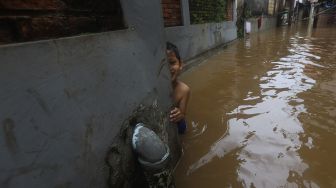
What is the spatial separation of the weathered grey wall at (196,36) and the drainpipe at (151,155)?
3.83 meters

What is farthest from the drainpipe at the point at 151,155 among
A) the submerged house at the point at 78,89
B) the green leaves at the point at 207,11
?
the green leaves at the point at 207,11

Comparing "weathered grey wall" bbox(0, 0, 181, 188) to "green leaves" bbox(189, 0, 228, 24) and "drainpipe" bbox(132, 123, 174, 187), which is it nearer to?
"drainpipe" bbox(132, 123, 174, 187)

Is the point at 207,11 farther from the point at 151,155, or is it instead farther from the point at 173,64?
the point at 151,155

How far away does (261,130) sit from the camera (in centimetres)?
318

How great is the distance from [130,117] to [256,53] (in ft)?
24.6

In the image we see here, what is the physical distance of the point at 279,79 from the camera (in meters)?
5.23

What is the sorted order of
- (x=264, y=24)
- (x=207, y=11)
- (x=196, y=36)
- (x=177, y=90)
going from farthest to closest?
(x=264, y=24), (x=207, y=11), (x=196, y=36), (x=177, y=90)

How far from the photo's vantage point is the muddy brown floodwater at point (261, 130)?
2387 mm

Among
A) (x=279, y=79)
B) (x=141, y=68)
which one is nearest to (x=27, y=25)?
(x=141, y=68)

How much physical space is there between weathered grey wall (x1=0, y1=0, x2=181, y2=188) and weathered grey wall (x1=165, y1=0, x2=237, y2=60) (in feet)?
11.6

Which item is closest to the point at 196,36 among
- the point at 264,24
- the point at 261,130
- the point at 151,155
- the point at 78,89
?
the point at 261,130

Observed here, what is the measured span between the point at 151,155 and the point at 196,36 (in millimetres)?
5771

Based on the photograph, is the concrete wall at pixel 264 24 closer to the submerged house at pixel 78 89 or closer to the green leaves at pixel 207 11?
the green leaves at pixel 207 11

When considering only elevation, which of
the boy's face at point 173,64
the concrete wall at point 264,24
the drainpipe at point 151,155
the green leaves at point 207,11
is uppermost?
the green leaves at point 207,11
